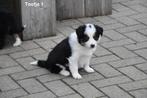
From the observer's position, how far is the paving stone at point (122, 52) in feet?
23.8

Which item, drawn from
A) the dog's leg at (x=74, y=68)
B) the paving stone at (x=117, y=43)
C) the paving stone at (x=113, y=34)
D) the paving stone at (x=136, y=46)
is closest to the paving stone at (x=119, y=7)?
the paving stone at (x=113, y=34)

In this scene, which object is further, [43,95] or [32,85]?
[32,85]

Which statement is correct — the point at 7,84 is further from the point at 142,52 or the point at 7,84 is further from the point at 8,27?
the point at 142,52

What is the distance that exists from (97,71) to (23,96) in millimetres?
1143

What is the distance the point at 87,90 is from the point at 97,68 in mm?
671

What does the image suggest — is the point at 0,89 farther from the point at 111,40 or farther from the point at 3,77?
the point at 111,40

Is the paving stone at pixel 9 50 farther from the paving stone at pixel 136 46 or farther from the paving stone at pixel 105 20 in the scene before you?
the paving stone at pixel 105 20

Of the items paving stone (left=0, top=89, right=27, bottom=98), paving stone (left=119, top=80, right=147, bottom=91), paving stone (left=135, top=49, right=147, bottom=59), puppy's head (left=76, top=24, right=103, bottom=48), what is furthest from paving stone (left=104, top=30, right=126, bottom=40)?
paving stone (left=0, top=89, right=27, bottom=98)

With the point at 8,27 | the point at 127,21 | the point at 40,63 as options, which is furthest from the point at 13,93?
the point at 127,21

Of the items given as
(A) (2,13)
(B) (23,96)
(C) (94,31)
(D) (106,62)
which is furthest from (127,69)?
(A) (2,13)

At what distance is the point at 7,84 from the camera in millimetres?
6438

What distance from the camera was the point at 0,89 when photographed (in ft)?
20.6

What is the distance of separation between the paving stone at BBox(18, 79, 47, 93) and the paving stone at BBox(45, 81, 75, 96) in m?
0.10

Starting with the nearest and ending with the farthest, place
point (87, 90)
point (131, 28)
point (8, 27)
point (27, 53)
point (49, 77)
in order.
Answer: point (87, 90) → point (49, 77) → point (27, 53) → point (8, 27) → point (131, 28)
